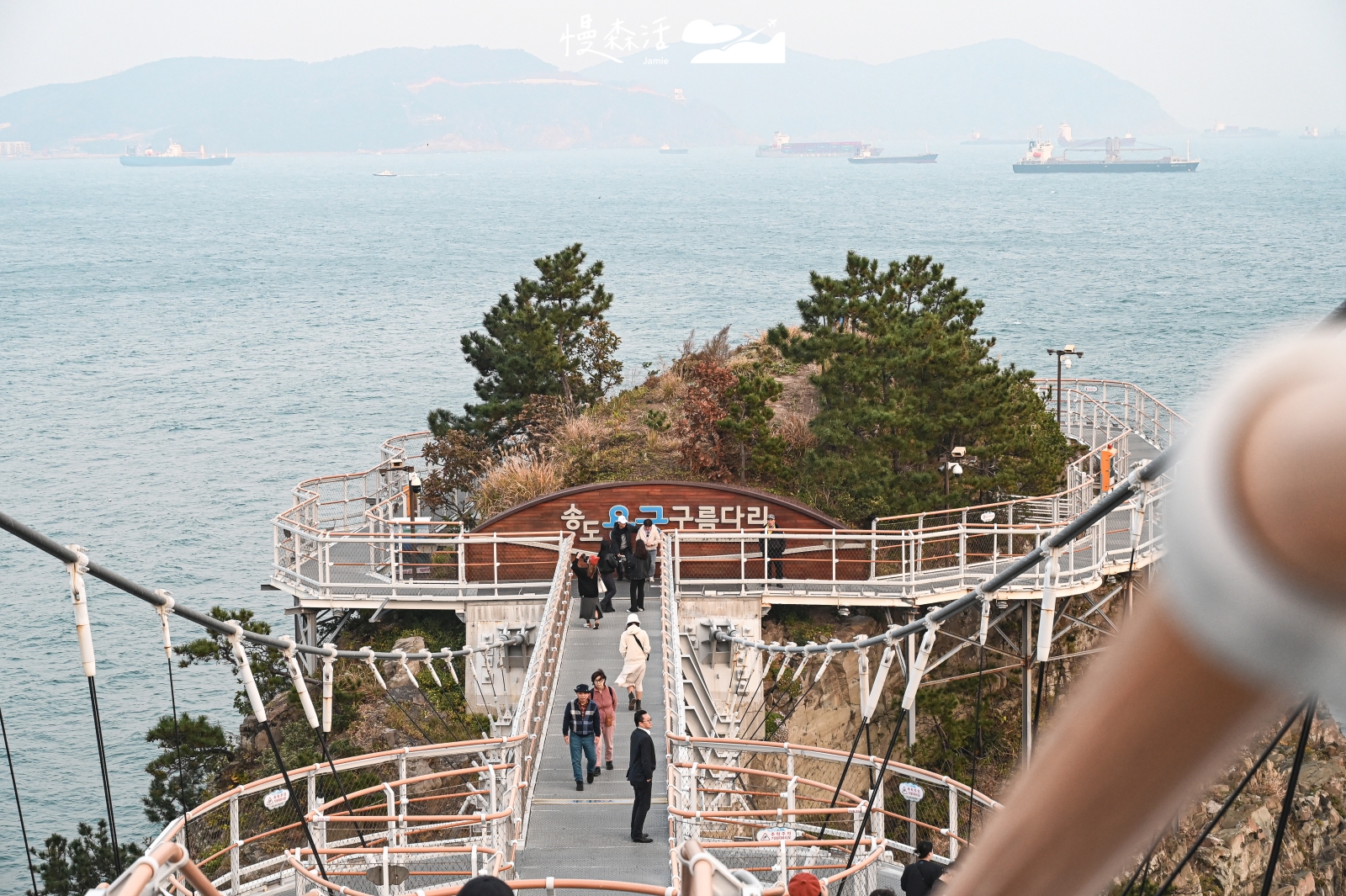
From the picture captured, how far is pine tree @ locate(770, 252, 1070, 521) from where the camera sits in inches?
1110

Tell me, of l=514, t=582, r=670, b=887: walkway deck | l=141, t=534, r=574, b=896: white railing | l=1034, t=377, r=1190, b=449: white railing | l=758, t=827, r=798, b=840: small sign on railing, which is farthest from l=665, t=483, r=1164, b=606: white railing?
l=758, t=827, r=798, b=840: small sign on railing

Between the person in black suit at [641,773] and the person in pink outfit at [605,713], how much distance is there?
4.60 ft

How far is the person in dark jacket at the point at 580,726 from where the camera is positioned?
16516mm

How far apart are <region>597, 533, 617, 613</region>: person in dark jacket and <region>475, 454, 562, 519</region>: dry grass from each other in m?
4.71

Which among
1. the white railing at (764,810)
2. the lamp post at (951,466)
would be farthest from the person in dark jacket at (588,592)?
the lamp post at (951,466)

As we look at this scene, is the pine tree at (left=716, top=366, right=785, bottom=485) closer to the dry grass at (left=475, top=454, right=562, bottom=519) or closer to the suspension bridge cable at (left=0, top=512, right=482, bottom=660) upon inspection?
the dry grass at (left=475, top=454, right=562, bottom=519)

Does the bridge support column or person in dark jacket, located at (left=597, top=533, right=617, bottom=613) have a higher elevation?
person in dark jacket, located at (left=597, top=533, right=617, bottom=613)

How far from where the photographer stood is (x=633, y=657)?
18391 millimetres

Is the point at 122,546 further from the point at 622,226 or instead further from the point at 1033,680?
the point at 622,226

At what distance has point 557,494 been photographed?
84.8ft

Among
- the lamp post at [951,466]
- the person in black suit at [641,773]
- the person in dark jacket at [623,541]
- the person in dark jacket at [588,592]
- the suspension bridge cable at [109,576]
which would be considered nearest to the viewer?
the suspension bridge cable at [109,576]

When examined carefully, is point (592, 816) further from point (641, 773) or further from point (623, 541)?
point (623, 541)

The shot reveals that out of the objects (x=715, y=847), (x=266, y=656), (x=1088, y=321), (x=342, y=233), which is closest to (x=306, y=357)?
(x=1088, y=321)

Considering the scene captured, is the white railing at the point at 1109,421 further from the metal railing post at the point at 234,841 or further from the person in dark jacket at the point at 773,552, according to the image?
the metal railing post at the point at 234,841
